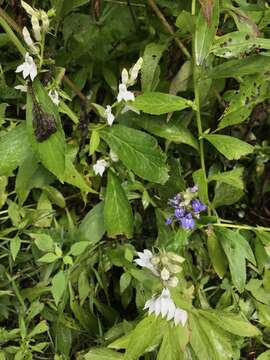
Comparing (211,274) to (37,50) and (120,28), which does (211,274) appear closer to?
(120,28)

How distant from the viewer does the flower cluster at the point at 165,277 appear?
1238 mm

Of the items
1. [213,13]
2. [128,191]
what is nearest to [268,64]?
[213,13]

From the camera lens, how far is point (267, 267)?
163cm

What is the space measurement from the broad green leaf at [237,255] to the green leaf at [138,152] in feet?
0.77

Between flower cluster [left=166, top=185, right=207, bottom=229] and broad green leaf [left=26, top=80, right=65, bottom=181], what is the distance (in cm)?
32

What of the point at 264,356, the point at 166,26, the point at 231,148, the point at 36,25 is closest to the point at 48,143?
the point at 36,25

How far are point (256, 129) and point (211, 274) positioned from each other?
0.47m

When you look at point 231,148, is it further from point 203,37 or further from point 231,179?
point 203,37

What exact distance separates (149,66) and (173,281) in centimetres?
56

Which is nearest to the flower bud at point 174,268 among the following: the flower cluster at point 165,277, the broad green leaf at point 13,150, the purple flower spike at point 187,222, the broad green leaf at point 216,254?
the flower cluster at point 165,277

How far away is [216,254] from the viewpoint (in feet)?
5.02

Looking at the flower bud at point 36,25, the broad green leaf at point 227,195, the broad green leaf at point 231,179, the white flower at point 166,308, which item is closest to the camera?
the flower bud at point 36,25

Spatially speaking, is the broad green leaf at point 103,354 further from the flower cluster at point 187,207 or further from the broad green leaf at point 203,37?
the broad green leaf at point 203,37

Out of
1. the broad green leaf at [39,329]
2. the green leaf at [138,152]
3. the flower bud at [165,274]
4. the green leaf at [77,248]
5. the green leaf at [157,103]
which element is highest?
the green leaf at [157,103]
